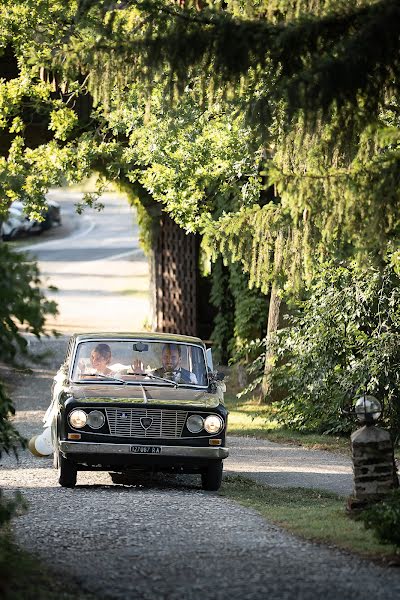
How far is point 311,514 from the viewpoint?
11.9 meters

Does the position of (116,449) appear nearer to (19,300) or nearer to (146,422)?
(146,422)

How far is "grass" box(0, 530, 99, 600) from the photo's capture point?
790 centimetres

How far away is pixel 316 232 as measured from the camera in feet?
48.5

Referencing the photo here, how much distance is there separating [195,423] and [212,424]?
7.0 inches

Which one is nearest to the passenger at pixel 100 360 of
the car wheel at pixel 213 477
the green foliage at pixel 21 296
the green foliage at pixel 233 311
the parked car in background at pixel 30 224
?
the car wheel at pixel 213 477

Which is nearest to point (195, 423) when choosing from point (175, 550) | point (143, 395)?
point (143, 395)

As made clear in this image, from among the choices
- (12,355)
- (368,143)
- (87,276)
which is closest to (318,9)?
(368,143)

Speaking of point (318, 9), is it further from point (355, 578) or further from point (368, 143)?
point (355, 578)

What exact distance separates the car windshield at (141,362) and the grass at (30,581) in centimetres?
531

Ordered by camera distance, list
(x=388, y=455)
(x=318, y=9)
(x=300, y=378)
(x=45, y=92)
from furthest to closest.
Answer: (x=45, y=92) → (x=300, y=378) → (x=318, y=9) → (x=388, y=455)

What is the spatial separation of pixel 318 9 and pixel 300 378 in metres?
8.66

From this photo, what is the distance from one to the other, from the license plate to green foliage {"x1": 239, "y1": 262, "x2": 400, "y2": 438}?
5.66m

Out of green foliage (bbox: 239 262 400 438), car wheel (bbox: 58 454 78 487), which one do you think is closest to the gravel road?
car wheel (bbox: 58 454 78 487)

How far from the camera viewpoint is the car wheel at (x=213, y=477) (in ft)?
45.8
